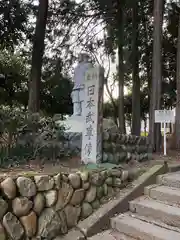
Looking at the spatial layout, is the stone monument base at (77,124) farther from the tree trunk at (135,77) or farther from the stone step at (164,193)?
the tree trunk at (135,77)

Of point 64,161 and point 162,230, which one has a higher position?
point 64,161

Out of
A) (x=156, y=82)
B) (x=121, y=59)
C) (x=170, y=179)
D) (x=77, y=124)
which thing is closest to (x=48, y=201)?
(x=170, y=179)

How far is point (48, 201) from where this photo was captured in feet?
11.3

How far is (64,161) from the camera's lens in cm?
488

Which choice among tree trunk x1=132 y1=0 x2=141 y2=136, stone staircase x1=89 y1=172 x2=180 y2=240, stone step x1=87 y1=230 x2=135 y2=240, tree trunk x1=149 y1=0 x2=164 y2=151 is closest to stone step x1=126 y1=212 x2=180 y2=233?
stone staircase x1=89 y1=172 x2=180 y2=240

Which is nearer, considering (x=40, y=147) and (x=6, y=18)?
(x=40, y=147)

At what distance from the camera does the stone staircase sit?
3320mm

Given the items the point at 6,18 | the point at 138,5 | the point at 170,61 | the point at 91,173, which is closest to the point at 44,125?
the point at 91,173

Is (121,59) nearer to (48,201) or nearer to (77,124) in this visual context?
(77,124)

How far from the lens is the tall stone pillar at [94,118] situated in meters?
4.64

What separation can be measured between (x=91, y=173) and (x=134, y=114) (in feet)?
25.1

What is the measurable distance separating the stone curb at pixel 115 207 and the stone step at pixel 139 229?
0.11 m

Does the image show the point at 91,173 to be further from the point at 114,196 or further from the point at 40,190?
the point at 40,190

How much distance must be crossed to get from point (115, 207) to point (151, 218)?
18.6 inches
